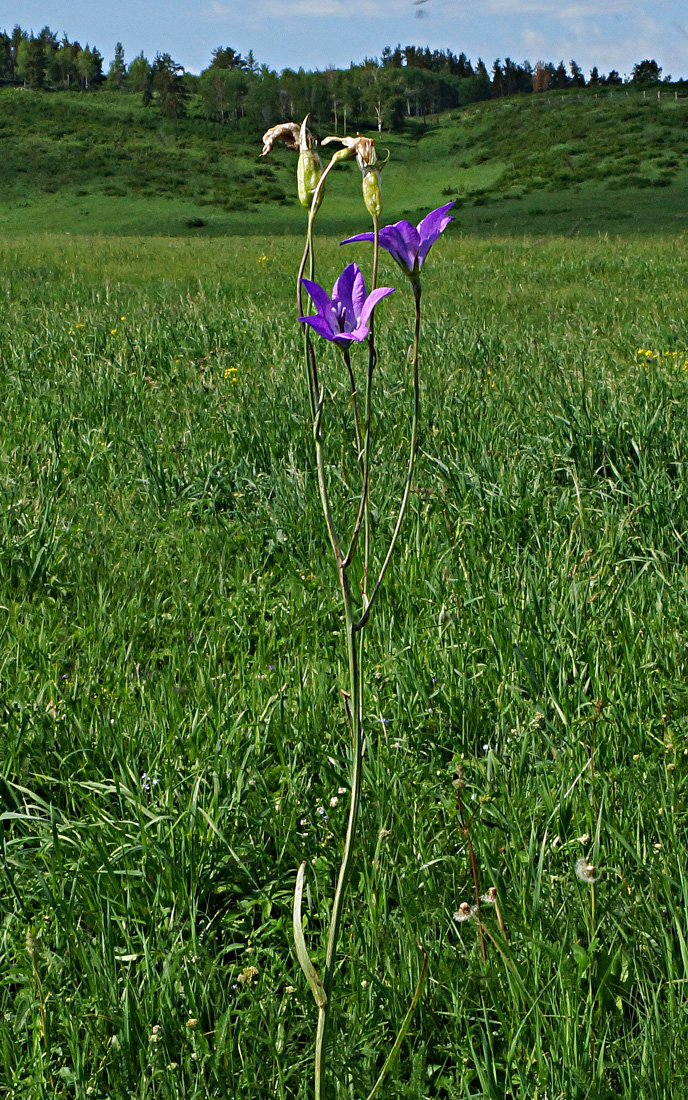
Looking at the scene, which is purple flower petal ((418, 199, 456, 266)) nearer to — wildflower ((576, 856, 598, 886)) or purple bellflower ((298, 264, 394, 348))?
purple bellflower ((298, 264, 394, 348))

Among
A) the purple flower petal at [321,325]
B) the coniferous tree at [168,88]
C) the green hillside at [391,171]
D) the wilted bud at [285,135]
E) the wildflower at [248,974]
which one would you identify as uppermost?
the coniferous tree at [168,88]

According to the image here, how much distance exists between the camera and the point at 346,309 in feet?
3.38

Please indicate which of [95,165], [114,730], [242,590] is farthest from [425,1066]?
[95,165]

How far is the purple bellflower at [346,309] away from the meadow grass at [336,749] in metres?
0.88

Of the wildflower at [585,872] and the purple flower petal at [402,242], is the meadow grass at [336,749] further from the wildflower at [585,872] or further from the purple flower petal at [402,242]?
the purple flower petal at [402,242]

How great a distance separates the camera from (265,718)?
197 cm

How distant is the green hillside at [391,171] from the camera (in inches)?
1356

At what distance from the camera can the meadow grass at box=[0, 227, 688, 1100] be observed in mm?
1290

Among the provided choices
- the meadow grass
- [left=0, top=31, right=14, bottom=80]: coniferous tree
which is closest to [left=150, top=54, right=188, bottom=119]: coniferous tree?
[left=0, top=31, right=14, bottom=80]: coniferous tree

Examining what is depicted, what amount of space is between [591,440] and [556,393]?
0.80m

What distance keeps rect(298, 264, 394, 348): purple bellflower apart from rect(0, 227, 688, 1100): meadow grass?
881mm

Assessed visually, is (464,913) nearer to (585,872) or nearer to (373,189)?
(585,872)

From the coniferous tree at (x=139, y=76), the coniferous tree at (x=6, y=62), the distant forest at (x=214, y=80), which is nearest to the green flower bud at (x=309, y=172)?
the distant forest at (x=214, y=80)

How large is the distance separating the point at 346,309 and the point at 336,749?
1117 mm
